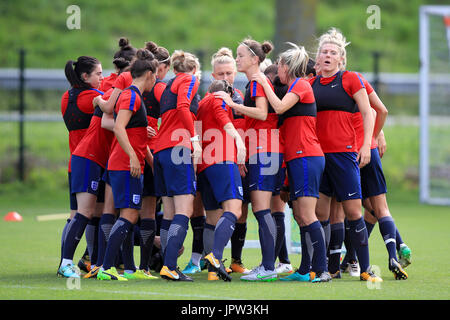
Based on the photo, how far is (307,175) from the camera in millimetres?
6828

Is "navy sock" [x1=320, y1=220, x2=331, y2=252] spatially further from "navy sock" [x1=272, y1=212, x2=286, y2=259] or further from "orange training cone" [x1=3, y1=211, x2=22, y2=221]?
"orange training cone" [x1=3, y1=211, x2=22, y2=221]

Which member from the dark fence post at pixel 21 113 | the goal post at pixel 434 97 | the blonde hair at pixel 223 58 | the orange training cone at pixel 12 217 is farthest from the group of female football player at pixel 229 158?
the dark fence post at pixel 21 113

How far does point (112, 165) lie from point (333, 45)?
85.7 inches

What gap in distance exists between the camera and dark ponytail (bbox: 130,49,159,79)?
7031 mm

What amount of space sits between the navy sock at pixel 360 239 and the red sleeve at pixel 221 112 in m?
1.39

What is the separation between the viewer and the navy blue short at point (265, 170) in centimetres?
701

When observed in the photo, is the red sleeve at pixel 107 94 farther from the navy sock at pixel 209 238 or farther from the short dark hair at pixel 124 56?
the navy sock at pixel 209 238

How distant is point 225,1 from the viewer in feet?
94.4

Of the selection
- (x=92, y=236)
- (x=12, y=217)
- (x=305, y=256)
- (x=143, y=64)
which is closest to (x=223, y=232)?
(x=305, y=256)

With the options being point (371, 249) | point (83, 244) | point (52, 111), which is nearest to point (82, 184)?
point (83, 244)

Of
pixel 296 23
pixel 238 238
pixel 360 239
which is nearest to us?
pixel 360 239

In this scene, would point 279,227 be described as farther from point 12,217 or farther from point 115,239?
point 12,217

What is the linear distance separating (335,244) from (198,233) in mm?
1428

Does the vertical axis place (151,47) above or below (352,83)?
above
